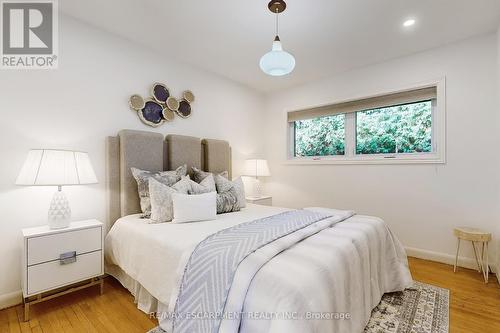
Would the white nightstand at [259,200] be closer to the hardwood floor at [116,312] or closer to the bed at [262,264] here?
the bed at [262,264]

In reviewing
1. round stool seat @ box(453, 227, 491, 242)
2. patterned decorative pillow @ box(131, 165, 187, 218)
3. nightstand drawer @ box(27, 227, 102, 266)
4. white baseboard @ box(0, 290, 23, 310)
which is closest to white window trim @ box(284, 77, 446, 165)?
round stool seat @ box(453, 227, 491, 242)

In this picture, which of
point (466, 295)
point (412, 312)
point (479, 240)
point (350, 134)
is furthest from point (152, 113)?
point (479, 240)

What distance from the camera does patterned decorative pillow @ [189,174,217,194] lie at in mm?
2361

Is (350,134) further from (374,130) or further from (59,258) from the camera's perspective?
(59,258)

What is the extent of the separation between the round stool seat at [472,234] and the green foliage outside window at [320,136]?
62.4 inches

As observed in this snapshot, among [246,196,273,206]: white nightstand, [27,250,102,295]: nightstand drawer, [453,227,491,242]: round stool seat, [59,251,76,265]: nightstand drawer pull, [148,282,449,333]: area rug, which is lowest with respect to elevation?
[148,282,449,333]: area rug

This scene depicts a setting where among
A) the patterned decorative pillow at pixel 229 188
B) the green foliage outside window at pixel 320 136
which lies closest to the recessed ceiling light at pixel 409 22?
the green foliage outside window at pixel 320 136

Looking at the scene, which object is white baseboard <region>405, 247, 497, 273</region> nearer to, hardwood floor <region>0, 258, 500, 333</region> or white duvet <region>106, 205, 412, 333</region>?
hardwood floor <region>0, 258, 500, 333</region>

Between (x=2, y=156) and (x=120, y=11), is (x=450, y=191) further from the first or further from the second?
(x=2, y=156)

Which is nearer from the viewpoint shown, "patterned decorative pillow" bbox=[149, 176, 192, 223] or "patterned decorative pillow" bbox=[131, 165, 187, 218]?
"patterned decorative pillow" bbox=[149, 176, 192, 223]

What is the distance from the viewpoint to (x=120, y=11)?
6.97 feet

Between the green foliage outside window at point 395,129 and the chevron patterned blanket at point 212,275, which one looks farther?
the green foliage outside window at point 395,129

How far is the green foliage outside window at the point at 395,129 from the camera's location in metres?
2.92

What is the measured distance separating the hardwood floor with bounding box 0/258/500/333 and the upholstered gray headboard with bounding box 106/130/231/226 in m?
0.68
